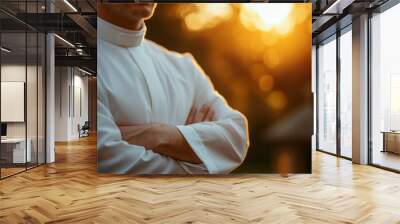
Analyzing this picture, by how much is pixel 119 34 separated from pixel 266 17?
8.36ft

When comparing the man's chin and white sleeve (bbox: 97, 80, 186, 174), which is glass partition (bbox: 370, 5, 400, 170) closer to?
white sleeve (bbox: 97, 80, 186, 174)

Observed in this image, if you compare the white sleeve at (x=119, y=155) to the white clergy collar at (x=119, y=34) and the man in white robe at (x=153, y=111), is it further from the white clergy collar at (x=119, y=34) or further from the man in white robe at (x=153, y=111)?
the white clergy collar at (x=119, y=34)

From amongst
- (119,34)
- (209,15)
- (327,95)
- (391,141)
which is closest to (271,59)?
(209,15)

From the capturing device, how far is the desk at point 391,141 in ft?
24.5

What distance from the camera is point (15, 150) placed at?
7.11 m

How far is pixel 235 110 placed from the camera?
6684 mm

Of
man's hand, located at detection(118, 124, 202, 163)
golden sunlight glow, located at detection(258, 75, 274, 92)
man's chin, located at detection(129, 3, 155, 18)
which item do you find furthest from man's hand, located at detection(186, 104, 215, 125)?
man's chin, located at detection(129, 3, 155, 18)

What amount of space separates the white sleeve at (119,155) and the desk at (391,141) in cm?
416

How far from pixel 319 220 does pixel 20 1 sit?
6122mm

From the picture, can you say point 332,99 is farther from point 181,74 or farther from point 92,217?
point 92,217

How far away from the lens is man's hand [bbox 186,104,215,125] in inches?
259

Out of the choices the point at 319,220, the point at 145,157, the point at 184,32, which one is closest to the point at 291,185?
the point at 319,220

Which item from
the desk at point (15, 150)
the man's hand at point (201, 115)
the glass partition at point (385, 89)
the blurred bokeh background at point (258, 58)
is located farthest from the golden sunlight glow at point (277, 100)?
the desk at point (15, 150)

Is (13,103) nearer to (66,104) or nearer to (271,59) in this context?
(271,59)
